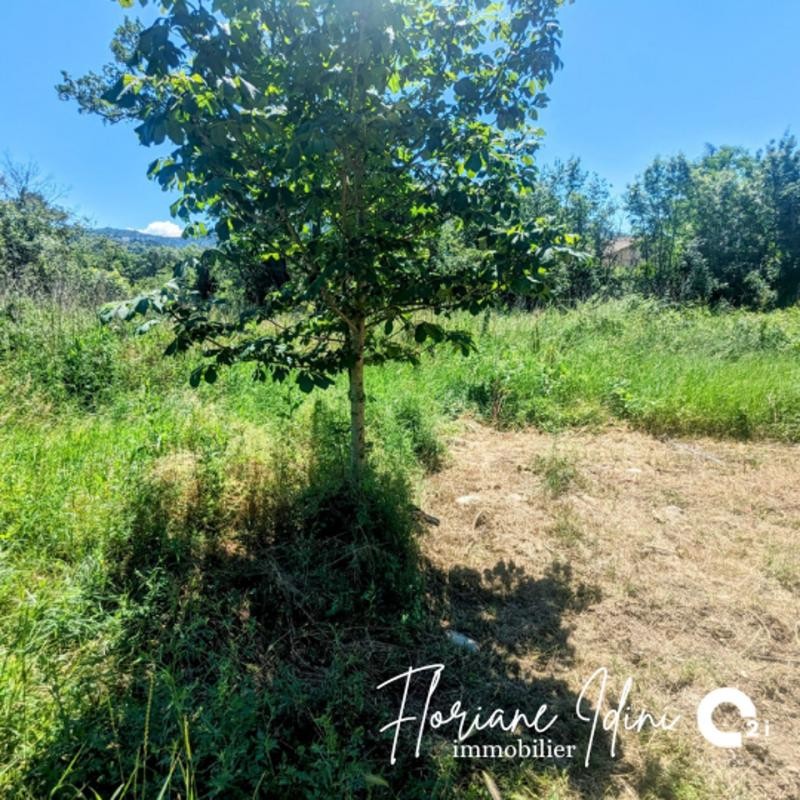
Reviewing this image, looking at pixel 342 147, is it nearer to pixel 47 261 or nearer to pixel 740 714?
pixel 740 714

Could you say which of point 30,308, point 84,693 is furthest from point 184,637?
point 30,308

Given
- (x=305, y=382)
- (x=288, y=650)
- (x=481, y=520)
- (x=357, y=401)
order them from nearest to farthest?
(x=288, y=650) → (x=305, y=382) → (x=357, y=401) → (x=481, y=520)

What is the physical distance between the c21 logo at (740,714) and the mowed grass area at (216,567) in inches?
A: 24.7

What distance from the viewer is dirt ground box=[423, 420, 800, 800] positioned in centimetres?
163

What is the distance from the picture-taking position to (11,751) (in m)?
1.36

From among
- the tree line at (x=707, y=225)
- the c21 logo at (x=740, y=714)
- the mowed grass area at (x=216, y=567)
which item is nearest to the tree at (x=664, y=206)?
the tree line at (x=707, y=225)

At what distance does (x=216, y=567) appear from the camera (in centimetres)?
231

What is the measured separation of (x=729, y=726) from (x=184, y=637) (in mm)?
2099

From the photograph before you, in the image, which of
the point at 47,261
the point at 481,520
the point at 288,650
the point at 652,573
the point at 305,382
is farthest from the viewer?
the point at 47,261

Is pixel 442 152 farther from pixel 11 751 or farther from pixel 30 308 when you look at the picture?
pixel 30 308

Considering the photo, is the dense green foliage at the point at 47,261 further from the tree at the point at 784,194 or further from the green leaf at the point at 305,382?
the tree at the point at 784,194

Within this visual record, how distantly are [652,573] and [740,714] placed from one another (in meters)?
0.88

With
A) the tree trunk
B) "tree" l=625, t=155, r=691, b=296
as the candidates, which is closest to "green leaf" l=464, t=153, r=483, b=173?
the tree trunk

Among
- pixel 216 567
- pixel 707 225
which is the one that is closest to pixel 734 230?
pixel 707 225
